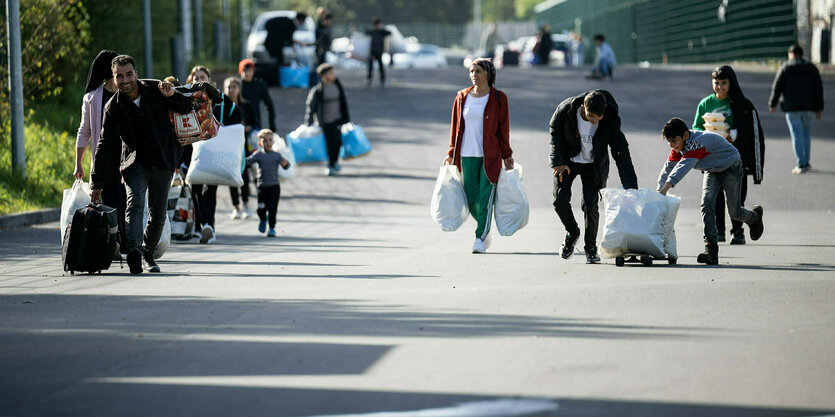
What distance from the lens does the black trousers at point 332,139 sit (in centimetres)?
2142

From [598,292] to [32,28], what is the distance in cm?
1583

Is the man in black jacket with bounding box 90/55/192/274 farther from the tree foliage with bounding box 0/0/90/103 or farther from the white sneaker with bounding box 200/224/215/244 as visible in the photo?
the tree foliage with bounding box 0/0/90/103

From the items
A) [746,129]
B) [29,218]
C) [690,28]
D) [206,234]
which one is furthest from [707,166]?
[690,28]

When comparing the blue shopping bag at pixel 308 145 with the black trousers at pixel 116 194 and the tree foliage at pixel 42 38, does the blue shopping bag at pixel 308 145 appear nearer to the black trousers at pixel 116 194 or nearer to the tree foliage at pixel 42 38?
the tree foliage at pixel 42 38

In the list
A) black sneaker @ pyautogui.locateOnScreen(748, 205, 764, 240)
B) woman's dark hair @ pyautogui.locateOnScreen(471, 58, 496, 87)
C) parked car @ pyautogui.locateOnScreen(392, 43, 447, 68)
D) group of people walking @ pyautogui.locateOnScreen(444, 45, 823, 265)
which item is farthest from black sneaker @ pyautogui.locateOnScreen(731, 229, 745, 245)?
parked car @ pyautogui.locateOnScreen(392, 43, 447, 68)

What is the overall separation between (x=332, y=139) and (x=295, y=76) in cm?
1278

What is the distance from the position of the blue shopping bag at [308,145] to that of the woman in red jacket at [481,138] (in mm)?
9375

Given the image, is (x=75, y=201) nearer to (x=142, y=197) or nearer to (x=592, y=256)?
(x=142, y=197)

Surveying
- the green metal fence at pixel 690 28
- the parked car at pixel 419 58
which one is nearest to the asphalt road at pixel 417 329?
the green metal fence at pixel 690 28

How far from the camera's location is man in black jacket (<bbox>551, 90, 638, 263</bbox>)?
36.7 ft

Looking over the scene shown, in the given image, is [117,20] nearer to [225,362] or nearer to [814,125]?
[814,125]

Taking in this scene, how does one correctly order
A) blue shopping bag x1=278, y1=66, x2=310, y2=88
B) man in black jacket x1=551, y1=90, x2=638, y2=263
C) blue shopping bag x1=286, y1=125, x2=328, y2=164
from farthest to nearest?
blue shopping bag x1=278, y1=66, x2=310, y2=88 < blue shopping bag x1=286, y1=125, x2=328, y2=164 < man in black jacket x1=551, y1=90, x2=638, y2=263

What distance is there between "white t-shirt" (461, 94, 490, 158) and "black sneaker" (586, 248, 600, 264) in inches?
55.4

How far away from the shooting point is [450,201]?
487 inches
